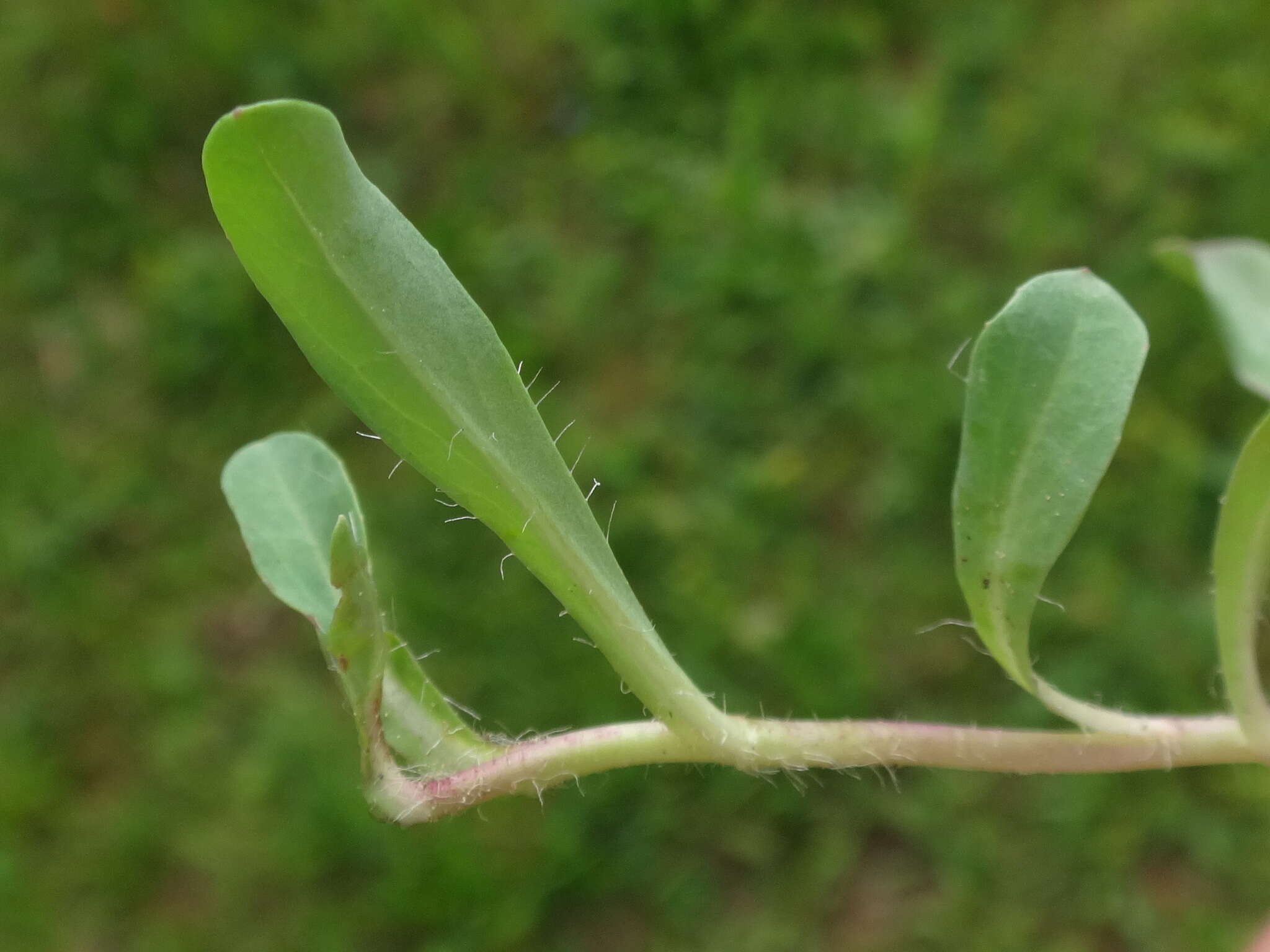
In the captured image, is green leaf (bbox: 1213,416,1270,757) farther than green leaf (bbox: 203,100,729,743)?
Yes

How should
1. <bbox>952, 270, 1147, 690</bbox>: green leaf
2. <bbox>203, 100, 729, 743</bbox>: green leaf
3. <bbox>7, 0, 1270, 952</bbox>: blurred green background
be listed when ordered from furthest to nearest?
<bbox>7, 0, 1270, 952</bbox>: blurred green background < <bbox>952, 270, 1147, 690</bbox>: green leaf < <bbox>203, 100, 729, 743</bbox>: green leaf

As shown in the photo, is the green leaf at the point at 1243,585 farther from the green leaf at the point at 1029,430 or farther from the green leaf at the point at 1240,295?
the green leaf at the point at 1240,295

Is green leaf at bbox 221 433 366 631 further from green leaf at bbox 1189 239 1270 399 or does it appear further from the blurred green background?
the blurred green background

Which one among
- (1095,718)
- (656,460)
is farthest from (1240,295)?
(656,460)

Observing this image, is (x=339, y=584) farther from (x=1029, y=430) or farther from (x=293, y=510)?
(x=1029, y=430)

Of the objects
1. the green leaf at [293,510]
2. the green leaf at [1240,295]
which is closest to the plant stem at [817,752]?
the green leaf at [293,510]

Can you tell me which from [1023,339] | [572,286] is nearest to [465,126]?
[572,286]

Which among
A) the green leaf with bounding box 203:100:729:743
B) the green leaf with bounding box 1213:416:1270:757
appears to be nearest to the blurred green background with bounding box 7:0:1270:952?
the green leaf with bounding box 1213:416:1270:757
